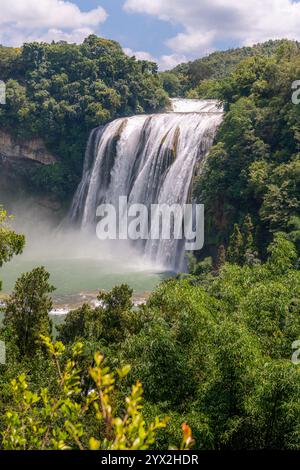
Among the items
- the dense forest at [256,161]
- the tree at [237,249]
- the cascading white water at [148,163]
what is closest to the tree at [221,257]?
the tree at [237,249]

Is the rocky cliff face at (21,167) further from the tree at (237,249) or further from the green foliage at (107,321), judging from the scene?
the green foliage at (107,321)

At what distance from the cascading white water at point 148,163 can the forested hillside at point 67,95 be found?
5.71ft

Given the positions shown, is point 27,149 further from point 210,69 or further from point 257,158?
point 210,69

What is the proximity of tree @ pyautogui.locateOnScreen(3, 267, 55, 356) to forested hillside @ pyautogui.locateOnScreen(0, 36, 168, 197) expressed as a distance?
85.4 feet

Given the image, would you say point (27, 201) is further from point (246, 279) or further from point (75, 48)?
point (246, 279)

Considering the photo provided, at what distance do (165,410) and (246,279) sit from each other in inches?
188

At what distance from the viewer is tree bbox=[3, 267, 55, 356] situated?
12070mm

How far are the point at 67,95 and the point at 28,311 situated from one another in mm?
29241

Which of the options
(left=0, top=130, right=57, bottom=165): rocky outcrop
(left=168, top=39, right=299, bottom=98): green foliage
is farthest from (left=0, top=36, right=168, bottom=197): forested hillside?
(left=168, top=39, right=299, bottom=98): green foliage

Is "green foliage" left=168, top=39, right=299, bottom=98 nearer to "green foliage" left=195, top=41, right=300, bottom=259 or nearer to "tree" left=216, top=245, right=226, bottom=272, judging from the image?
"green foliage" left=195, top=41, right=300, bottom=259

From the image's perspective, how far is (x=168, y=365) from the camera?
771 centimetres

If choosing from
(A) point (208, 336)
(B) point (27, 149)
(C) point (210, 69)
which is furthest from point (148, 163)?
(C) point (210, 69)

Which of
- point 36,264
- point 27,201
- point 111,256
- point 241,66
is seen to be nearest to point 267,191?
point 241,66

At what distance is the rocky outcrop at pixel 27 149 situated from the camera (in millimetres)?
38688
